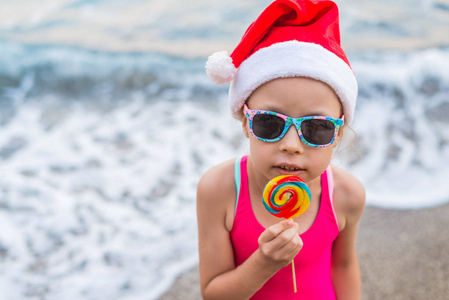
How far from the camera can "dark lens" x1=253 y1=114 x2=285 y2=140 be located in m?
1.71

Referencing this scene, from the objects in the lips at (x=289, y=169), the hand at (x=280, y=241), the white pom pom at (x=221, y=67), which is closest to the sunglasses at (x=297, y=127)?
the lips at (x=289, y=169)

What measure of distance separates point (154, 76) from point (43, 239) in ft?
13.2

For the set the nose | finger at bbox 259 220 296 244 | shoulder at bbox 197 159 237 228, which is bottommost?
shoulder at bbox 197 159 237 228

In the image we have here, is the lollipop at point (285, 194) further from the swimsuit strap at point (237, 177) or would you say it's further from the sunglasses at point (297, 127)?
the swimsuit strap at point (237, 177)

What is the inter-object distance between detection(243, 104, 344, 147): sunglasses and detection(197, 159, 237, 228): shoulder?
0.34m

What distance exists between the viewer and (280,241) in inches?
66.1

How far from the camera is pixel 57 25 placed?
31.0 feet

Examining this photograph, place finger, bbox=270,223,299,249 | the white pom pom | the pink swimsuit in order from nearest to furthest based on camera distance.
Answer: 1. finger, bbox=270,223,299,249
2. the white pom pom
3. the pink swimsuit

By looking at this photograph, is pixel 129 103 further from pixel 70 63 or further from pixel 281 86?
pixel 281 86

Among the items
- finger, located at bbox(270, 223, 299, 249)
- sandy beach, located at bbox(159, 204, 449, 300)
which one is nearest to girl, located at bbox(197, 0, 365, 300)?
finger, located at bbox(270, 223, 299, 249)

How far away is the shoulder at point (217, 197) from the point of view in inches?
78.5

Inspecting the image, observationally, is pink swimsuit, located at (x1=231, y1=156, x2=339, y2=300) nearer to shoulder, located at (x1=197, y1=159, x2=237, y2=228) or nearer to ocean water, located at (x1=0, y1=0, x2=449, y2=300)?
shoulder, located at (x1=197, y1=159, x2=237, y2=228)

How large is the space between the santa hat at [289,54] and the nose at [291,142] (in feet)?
0.70

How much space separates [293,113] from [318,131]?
0.38 feet
